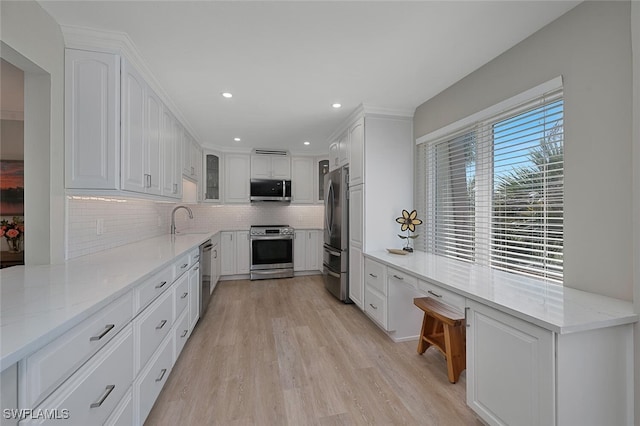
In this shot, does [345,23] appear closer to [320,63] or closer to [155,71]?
[320,63]

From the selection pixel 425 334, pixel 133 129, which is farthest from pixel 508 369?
pixel 133 129

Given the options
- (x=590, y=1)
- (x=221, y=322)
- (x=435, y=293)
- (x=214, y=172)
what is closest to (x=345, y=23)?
(x=590, y=1)

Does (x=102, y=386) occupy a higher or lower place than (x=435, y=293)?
lower

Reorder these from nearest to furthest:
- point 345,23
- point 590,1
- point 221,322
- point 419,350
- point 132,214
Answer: point 590,1 → point 345,23 → point 419,350 → point 132,214 → point 221,322

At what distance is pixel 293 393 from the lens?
6.11 ft

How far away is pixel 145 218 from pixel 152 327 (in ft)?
6.61

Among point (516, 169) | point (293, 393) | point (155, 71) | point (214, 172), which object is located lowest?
point (293, 393)

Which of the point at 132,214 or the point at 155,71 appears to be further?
the point at 132,214

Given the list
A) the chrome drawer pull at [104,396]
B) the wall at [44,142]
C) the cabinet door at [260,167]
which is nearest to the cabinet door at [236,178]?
the cabinet door at [260,167]

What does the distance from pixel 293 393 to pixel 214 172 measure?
4.02 metres

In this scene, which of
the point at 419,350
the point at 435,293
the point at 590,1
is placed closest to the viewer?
the point at 590,1

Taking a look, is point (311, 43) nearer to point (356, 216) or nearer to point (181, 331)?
point (356, 216)

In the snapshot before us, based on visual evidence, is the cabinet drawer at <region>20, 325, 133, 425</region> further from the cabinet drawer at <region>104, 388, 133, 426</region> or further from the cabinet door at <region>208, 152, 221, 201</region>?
the cabinet door at <region>208, 152, 221, 201</region>

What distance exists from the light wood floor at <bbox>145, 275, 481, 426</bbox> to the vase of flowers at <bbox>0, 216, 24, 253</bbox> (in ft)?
4.63
